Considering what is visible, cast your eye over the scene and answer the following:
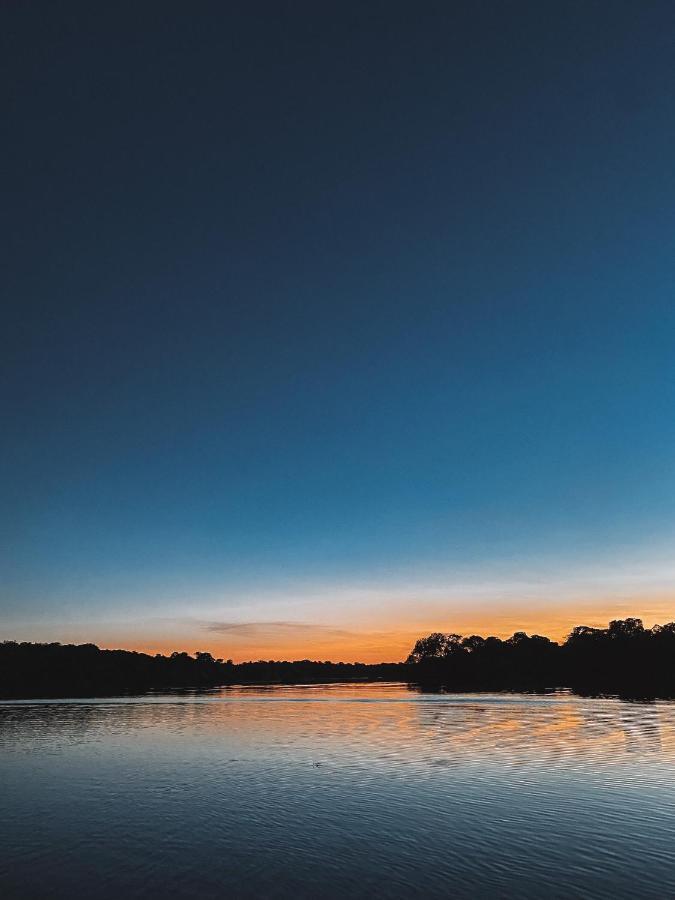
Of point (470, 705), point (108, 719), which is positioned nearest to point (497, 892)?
point (108, 719)

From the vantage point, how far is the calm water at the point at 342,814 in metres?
23.8

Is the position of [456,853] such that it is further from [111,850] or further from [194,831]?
[111,850]

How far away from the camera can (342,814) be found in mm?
33531

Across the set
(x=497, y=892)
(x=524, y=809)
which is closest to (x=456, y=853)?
(x=497, y=892)

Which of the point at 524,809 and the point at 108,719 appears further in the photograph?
the point at 108,719

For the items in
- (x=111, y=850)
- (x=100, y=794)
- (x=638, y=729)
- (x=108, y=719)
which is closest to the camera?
(x=111, y=850)

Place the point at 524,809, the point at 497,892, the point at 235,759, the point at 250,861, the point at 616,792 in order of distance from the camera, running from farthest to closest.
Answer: the point at 235,759
the point at 616,792
the point at 524,809
the point at 250,861
the point at 497,892

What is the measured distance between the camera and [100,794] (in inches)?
1571

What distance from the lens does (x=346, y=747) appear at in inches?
2312

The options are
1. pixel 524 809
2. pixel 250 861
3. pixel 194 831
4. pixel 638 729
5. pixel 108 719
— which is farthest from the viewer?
pixel 108 719

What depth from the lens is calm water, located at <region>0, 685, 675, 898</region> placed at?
23828 mm

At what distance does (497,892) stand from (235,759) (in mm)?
35873

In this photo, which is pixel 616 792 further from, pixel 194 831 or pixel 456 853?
pixel 194 831

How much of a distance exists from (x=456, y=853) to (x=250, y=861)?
8.74 metres
